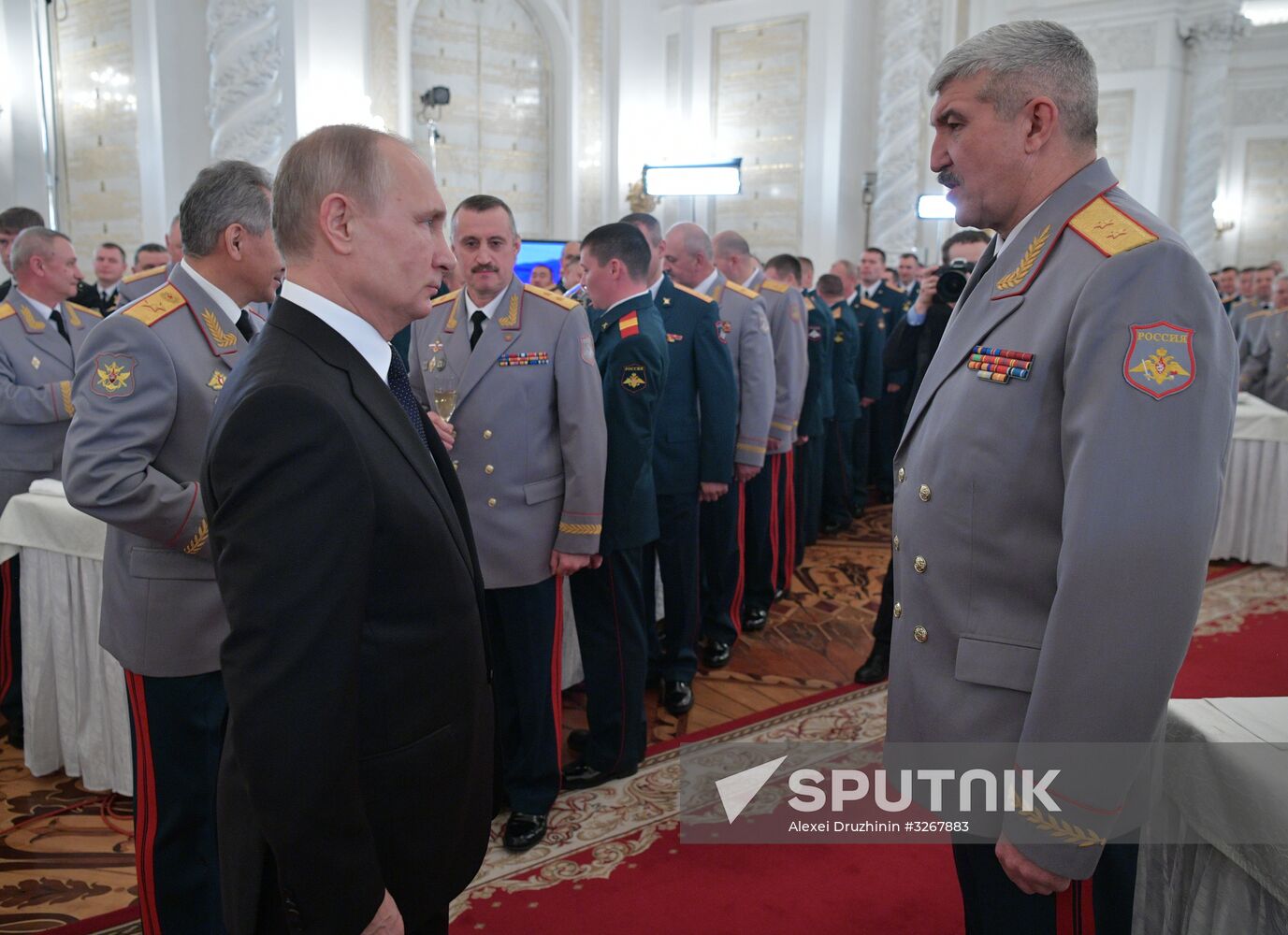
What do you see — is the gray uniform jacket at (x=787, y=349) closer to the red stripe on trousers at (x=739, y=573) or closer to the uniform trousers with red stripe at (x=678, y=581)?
the red stripe on trousers at (x=739, y=573)

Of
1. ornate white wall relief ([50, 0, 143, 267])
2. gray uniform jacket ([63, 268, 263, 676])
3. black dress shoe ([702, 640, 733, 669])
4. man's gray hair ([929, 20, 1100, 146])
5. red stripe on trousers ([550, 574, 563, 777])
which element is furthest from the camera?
ornate white wall relief ([50, 0, 143, 267])

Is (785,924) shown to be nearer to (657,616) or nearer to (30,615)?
(657,616)

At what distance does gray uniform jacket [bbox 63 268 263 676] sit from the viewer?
6.20 ft

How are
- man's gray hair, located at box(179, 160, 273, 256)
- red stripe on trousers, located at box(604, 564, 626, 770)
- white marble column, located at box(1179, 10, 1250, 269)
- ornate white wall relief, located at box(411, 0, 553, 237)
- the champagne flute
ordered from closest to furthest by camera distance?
man's gray hair, located at box(179, 160, 273, 256)
the champagne flute
red stripe on trousers, located at box(604, 564, 626, 770)
ornate white wall relief, located at box(411, 0, 553, 237)
white marble column, located at box(1179, 10, 1250, 269)

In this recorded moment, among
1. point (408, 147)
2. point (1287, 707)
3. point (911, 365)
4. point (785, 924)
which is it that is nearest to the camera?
point (408, 147)

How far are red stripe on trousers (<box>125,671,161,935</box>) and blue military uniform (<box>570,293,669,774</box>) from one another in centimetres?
134

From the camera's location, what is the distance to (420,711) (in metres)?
1.25

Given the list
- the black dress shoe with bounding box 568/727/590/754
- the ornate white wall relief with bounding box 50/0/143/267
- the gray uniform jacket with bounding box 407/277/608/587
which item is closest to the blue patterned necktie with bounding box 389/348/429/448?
the gray uniform jacket with bounding box 407/277/608/587

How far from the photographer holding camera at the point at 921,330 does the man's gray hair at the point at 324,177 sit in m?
1.95

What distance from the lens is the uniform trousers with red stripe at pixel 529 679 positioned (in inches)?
112

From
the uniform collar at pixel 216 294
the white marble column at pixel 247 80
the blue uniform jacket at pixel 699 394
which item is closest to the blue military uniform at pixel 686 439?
the blue uniform jacket at pixel 699 394

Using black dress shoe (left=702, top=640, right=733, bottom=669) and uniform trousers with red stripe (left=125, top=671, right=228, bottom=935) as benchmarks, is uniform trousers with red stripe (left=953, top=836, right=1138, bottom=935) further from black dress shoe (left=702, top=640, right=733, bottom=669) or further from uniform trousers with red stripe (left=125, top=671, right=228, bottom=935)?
black dress shoe (left=702, top=640, right=733, bottom=669)

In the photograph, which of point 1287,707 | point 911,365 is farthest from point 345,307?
point 911,365

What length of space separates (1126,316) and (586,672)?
2.27 meters
